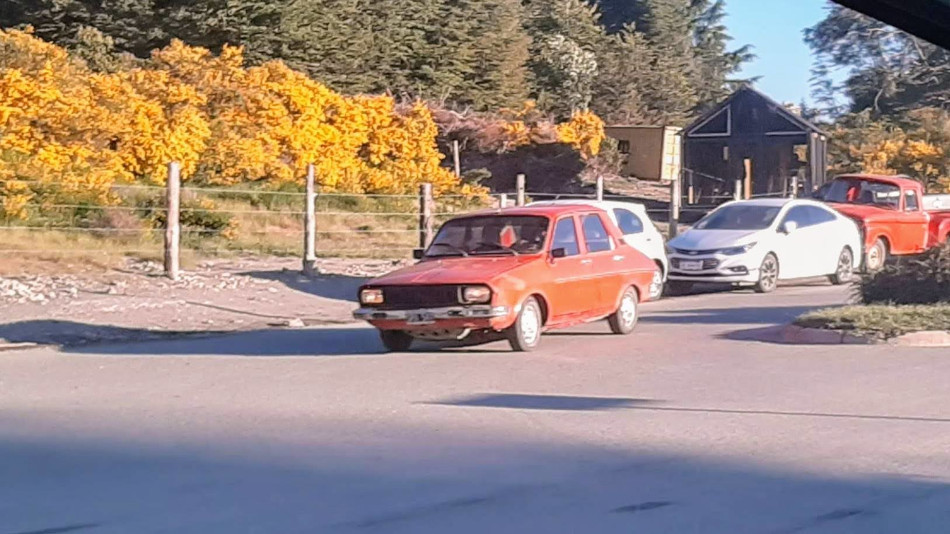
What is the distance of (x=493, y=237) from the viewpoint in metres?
15.4

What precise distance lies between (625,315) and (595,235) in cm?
106

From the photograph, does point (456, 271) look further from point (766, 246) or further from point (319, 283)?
point (766, 246)

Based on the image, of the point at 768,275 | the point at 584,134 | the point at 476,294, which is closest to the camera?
the point at 476,294

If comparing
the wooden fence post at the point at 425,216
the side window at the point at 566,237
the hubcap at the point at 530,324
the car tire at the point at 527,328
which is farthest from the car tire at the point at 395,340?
the wooden fence post at the point at 425,216

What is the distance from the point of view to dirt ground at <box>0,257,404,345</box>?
17.1 meters

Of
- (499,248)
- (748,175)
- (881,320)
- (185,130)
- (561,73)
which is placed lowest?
(881,320)

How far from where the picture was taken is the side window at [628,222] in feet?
70.4

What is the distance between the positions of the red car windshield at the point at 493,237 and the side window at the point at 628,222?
238 inches

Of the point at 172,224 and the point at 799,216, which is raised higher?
the point at 799,216

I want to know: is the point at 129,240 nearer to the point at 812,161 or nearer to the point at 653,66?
the point at 812,161

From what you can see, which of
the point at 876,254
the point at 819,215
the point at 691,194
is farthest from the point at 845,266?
the point at 691,194

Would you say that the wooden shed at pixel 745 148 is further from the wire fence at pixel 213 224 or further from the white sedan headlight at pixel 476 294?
the white sedan headlight at pixel 476 294

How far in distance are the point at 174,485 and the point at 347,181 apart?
77.8 feet

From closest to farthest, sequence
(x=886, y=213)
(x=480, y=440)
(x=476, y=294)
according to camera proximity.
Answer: (x=480, y=440), (x=476, y=294), (x=886, y=213)
